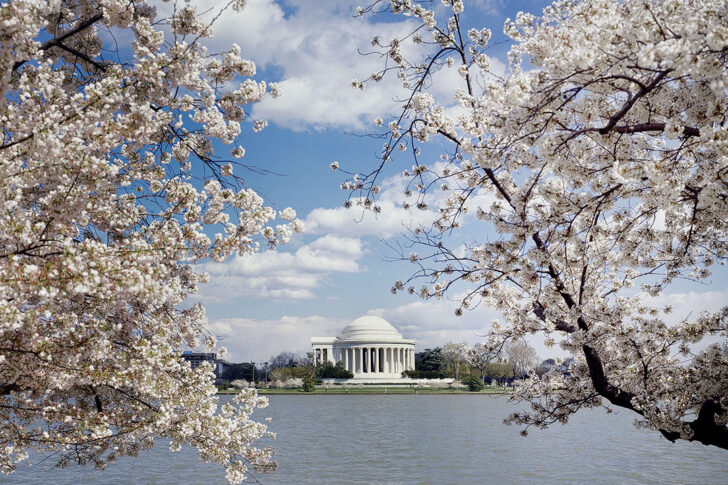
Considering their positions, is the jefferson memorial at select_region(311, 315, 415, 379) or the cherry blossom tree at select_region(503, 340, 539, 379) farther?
the jefferson memorial at select_region(311, 315, 415, 379)

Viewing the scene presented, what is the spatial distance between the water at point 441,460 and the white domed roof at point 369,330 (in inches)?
2770

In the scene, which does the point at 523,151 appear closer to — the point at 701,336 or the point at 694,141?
the point at 694,141

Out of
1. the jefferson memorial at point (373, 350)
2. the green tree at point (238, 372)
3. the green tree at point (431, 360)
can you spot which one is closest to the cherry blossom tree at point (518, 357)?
the green tree at point (431, 360)

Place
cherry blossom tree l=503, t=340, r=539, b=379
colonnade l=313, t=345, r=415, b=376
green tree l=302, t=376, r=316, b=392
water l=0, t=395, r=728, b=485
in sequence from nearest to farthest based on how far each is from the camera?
cherry blossom tree l=503, t=340, r=539, b=379
water l=0, t=395, r=728, b=485
green tree l=302, t=376, r=316, b=392
colonnade l=313, t=345, r=415, b=376

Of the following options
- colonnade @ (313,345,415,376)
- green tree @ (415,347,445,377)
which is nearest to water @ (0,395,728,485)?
green tree @ (415,347,445,377)

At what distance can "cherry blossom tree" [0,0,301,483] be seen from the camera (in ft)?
11.6

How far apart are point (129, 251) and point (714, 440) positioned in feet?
21.9

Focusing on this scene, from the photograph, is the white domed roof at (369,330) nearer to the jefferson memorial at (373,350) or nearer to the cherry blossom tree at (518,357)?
the jefferson memorial at (373,350)

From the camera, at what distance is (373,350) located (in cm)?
9962

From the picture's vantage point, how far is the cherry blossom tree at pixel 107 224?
139 inches

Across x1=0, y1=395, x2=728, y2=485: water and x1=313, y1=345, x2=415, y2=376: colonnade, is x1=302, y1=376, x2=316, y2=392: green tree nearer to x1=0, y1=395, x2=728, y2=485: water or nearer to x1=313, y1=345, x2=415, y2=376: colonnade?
x1=313, y1=345, x2=415, y2=376: colonnade

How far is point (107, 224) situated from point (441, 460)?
17.6 m

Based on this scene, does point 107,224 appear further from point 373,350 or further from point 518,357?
point 373,350

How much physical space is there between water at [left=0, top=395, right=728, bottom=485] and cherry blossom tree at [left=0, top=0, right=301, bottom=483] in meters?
11.5
